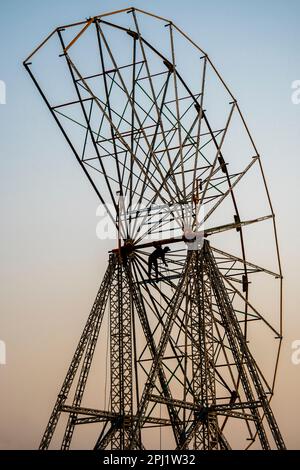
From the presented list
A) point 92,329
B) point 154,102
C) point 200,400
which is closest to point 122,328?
point 92,329

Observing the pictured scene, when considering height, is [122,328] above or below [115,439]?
above

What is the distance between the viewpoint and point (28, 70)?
4500 cm

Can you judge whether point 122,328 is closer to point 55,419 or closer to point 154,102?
point 55,419

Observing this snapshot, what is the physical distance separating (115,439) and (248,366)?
280 inches

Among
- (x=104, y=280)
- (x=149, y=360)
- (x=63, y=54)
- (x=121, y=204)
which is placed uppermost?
(x=63, y=54)

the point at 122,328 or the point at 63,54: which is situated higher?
the point at 63,54

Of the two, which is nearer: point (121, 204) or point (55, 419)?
point (55, 419)

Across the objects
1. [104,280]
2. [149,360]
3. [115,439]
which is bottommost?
[115,439]

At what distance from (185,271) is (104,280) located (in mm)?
4044

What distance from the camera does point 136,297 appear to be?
157 ft

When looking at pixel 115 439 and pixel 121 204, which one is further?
pixel 121 204

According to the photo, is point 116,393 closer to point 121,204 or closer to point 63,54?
point 121,204

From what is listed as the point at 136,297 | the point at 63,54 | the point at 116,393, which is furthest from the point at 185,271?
the point at 63,54

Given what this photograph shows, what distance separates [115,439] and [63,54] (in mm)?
17816
